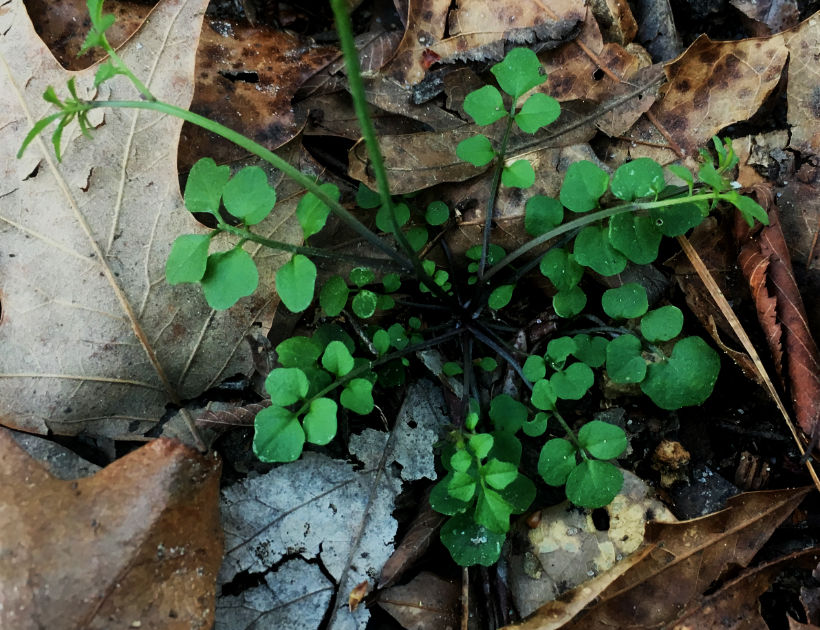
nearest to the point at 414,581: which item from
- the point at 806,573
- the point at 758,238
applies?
the point at 806,573

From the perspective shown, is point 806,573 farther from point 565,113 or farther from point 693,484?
point 565,113

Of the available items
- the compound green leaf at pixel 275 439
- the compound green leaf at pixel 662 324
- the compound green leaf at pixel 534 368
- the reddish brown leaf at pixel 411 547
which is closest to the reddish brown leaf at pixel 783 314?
the compound green leaf at pixel 662 324

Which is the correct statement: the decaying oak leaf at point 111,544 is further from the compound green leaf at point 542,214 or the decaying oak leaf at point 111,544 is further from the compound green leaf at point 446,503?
the compound green leaf at point 542,214

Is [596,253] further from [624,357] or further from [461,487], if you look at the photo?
[461,487]

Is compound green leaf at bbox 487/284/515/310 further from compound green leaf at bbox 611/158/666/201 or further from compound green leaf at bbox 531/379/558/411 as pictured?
compound green leaf at bbox 611/158/666/201

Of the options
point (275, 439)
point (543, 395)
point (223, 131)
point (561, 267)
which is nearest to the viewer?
point (223, 131)

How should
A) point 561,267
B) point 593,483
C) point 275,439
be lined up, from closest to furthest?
point 275,439 → point 593,483 → point 561,267

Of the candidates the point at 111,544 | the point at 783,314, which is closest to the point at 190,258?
the point at 111,544

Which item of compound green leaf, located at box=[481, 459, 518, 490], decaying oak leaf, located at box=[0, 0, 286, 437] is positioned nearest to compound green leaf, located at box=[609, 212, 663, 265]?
compound green leaf, located at box=[481, 459, 518, 490]
